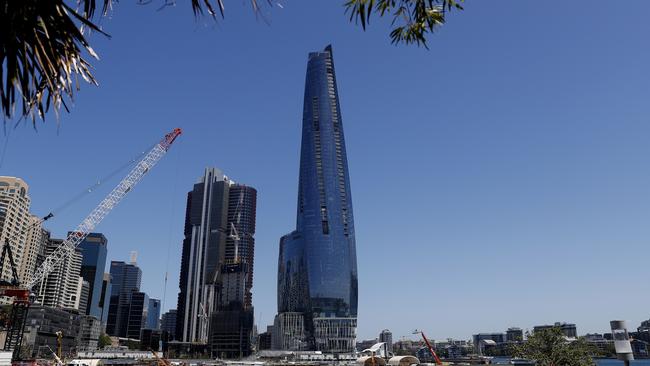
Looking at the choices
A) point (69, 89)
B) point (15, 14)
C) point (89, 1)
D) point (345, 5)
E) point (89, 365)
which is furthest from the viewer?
point (89, 365)

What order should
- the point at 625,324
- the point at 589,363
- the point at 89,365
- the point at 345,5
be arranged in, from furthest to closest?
1. the point at 89,365
2. the point at 589,363
3. the point at 625,324
4. the point at 345,5

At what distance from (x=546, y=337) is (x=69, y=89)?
3432 inches

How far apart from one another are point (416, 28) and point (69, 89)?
8309 millimetres

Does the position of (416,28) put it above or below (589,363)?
above

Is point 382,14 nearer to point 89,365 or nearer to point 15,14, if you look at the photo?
point 15,14

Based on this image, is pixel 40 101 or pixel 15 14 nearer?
pixel 15 14

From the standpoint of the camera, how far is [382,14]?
11.9 metres

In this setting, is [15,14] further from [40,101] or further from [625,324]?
[625,324]

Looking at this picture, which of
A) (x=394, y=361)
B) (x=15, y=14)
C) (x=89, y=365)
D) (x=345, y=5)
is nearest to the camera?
(x=15, y=14)

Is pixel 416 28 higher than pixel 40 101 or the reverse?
higher

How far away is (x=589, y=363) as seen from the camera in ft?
264

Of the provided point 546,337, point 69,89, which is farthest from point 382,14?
point 546,337

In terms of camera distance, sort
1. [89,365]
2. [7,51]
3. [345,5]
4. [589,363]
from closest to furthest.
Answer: [7,51] < [345,5] < [589,363] < [89,365]

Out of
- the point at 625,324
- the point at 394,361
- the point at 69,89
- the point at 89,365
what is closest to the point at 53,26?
the point at 69,89
